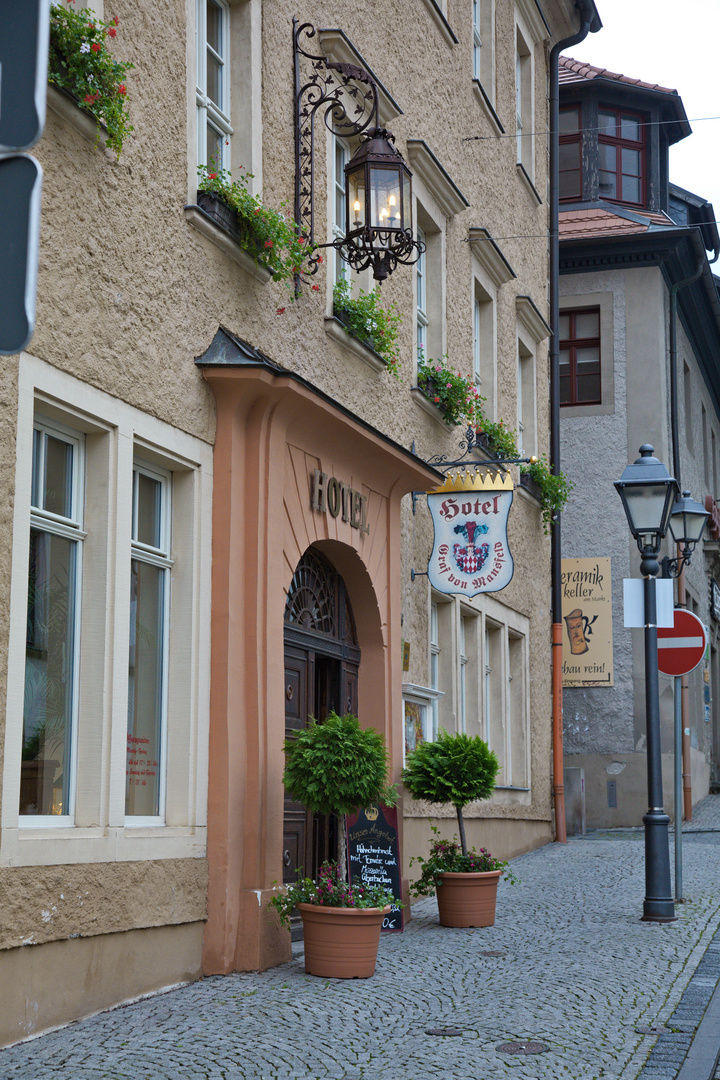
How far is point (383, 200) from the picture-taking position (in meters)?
9.12

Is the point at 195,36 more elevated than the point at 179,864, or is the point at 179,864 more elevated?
the point at 195,36

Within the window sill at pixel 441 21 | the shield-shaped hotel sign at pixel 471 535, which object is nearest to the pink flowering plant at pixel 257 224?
the shield-shaped hotel sign at pixel 471 535

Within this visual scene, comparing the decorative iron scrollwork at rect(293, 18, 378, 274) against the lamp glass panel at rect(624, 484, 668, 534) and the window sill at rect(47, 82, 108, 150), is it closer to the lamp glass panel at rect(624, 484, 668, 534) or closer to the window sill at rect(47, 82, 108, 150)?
the window sill at rect(47, 82, 108, 150)

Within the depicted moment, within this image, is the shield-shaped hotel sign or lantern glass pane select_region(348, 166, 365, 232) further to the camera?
the shield-shaped hotel sign

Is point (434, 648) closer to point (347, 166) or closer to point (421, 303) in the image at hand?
point (421, 303)

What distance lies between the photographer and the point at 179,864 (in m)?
7.39

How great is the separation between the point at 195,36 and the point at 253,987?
5.46 meters

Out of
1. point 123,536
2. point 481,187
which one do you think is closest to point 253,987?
point 123,536

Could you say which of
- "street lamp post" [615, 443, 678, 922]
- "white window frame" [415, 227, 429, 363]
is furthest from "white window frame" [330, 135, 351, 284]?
"street lamp post" [615, 443, 678, 922]

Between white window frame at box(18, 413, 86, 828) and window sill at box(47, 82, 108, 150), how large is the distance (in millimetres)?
1390

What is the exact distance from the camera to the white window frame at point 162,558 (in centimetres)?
749

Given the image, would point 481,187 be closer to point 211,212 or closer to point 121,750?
point 211,212

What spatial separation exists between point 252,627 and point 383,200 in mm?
3033

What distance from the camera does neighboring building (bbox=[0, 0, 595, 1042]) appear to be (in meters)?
6.37
